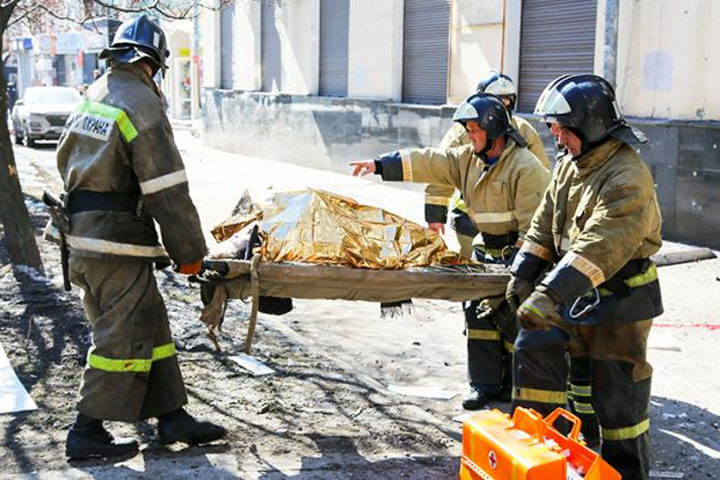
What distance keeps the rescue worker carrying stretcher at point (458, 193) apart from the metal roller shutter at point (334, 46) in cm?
1066

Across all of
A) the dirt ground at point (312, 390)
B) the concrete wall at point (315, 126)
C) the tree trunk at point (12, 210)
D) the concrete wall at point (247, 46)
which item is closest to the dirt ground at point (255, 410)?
the dirt ground at point (312, 390)

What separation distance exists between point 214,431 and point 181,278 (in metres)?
3.60

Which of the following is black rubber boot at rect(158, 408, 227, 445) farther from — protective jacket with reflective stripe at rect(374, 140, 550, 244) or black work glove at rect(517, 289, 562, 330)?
protective jacket with reflective stripe at rect(374, 140, 550, 244)

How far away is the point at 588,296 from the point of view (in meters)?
3.87

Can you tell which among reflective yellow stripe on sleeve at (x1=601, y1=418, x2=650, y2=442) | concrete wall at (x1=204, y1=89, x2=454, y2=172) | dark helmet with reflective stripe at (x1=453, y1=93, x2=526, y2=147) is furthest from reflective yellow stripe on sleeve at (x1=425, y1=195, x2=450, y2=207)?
concrete wall at (x1=204, y1=89, x2=454, y2=172)

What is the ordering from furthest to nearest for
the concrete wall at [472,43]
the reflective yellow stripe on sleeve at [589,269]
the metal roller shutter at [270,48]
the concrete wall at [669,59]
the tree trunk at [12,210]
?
the metal roller shutter at [270,48], the concrete wall at [472,43], the concrete wall at [669,59], the tree trunk at [12,210], the reflective yellow stripe on sleeve at [589,269]

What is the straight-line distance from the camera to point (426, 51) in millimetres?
14602

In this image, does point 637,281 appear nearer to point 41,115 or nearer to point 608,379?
point 608,379

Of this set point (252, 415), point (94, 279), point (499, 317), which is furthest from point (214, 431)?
point (499, 317)

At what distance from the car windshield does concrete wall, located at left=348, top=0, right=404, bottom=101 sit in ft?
33.6

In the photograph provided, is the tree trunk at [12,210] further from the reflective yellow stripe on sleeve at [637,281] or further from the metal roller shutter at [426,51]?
the metal roller shutter at [426,51]

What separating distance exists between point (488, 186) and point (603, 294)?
4.57ft

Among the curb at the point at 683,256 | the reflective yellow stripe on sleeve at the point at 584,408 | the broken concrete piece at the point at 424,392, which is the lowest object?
the broken concrete piece at the point at 424,392

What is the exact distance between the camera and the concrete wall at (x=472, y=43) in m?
12.6
